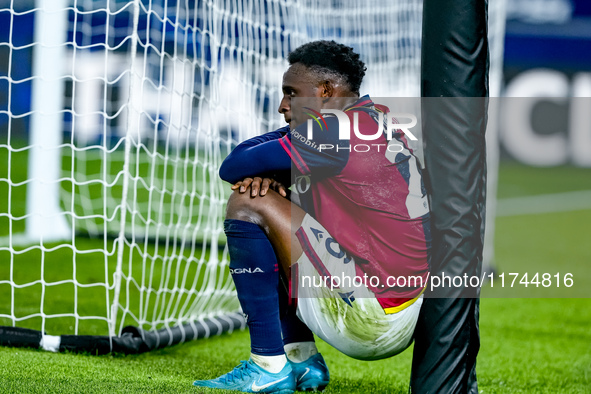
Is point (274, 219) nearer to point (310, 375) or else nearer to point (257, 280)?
point (257, 280)

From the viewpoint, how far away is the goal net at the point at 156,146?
358 centimetres

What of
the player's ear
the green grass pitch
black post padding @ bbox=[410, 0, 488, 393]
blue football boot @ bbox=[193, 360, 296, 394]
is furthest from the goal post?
black post padding @ bbox=[410, 0, 488, 393]

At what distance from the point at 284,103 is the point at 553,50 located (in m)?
13.8

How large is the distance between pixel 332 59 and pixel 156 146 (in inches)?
102

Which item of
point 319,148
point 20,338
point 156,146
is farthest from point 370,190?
point 156,146

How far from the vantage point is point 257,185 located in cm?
232

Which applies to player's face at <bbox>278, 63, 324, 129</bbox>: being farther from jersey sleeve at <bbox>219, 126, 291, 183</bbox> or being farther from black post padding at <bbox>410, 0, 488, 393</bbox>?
black post padding at <bbox>410, 0, 488, 393</bbox>

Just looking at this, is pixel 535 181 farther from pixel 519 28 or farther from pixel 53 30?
pixel 53 30

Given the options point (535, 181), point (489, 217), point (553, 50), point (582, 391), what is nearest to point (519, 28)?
point (553, 50)

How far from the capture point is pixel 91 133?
10852mm

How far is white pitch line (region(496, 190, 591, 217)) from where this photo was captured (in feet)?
33.2

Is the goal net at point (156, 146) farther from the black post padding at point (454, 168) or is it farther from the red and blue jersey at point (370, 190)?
the black post padding at point (454, 168)

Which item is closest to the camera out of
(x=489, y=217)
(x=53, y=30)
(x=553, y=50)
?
(x=53, y=30)

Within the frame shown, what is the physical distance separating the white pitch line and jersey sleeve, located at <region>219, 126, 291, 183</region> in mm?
7699
